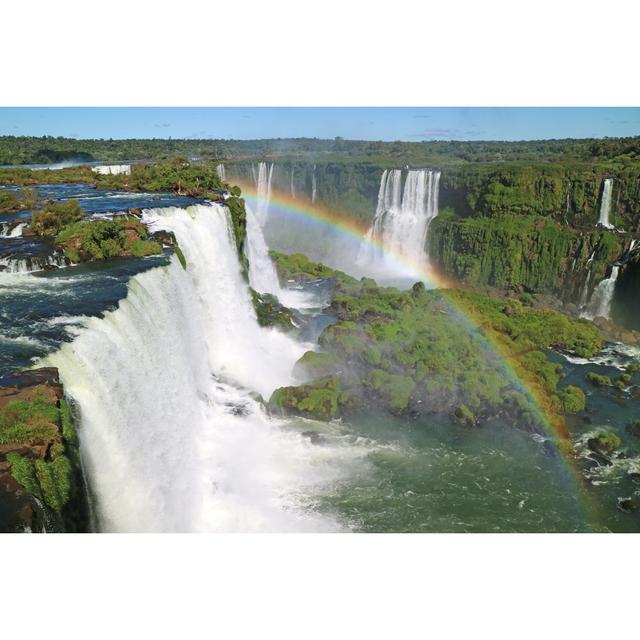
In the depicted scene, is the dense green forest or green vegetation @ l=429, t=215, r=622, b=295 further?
the dense green forest

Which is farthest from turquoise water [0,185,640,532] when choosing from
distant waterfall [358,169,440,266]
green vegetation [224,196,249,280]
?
distant waterfall [358,169,440,266]

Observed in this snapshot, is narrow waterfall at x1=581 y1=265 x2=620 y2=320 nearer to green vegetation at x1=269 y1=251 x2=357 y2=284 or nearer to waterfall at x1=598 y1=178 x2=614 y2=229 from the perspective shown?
waterfall at x1=598 y1=178 x2=614 y2=229

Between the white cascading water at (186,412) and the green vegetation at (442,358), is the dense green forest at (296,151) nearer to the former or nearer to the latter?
the green vegetation at (442,358)

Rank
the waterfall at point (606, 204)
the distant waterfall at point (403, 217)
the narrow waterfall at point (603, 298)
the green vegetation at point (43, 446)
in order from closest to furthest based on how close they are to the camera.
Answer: the green vegetation at point (43, 446)
the narrow waterfall at point (603, 298)
the waterfall at point (606, 204)
the distant waterfall at point (403, 217)

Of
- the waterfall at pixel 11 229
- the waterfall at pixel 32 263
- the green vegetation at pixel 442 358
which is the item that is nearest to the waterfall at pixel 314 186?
the green vegetation at pixel 442 358

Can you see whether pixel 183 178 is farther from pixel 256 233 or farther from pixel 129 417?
pixel 129 417

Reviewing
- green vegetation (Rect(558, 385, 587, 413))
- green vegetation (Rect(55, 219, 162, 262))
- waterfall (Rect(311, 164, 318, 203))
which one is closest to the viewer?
green vegetation (Rect(55, 219, 162, 262))

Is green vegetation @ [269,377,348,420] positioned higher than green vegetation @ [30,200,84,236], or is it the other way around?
green vegetation @ [30,200,84,236]
